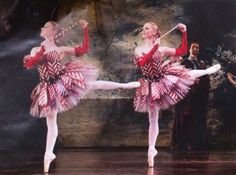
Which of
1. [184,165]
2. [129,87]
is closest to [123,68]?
[129,87]

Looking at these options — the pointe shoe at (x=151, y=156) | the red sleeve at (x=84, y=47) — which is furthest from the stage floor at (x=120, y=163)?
the red sleeve at (x=84, y=47)

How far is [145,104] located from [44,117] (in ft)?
0.36

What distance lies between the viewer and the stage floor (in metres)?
0.48

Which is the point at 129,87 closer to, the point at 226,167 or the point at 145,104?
the point at 145,104

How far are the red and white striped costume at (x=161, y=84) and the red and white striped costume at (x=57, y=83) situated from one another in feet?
0.19

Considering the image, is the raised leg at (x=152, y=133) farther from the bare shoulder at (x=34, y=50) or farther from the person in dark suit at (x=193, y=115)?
the bare shoulder at (x=34, y=50)

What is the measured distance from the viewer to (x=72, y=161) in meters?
0.48

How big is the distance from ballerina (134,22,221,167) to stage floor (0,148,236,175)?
5 cm

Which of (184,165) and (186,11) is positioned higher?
(186,11)

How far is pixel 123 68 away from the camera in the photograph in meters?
0.50

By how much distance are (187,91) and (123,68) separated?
0.24ft

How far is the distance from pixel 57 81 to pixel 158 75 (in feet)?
0.36

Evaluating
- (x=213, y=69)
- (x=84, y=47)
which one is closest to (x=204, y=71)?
(x=213, y=69)

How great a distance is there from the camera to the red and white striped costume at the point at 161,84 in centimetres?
49
